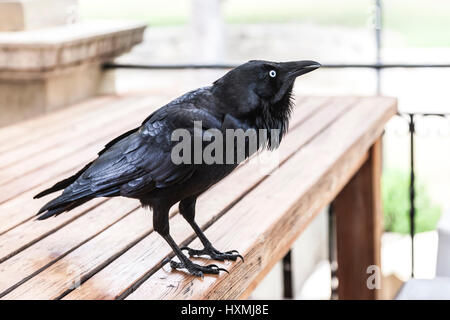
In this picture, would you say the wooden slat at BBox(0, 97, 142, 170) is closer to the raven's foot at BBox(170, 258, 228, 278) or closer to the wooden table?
the wooden table

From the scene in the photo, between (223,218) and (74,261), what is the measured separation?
1.43ft

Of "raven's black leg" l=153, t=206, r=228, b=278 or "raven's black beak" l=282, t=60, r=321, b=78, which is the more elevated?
"raven's black beak" l=282, t=60, r=321, b=78

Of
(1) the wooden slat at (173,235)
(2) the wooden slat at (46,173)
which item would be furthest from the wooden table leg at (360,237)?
(2) the wooden slat at (46,173)

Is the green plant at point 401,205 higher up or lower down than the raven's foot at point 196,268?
lower down

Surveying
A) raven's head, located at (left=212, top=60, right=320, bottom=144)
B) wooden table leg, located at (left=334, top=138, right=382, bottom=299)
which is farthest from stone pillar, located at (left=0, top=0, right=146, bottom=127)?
raven's head, located at (left=212, top=60, right=320, bottom=144)

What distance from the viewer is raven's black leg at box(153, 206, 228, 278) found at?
1.47 metres

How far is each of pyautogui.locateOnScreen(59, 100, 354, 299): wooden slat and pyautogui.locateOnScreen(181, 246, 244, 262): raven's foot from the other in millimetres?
57

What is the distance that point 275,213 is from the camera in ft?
6.27

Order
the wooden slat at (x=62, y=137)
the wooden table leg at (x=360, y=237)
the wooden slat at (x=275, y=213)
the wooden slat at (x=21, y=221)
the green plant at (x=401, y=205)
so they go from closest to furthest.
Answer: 1. the wooden slat at (x=275, y=213)
2. the wooden slat at (x=21, y=221)
3. the wooden slat at (x=62, y=137)
4. the wooden table leg at (x=360, y=237)
5. the green plant at (x=401, y=205)

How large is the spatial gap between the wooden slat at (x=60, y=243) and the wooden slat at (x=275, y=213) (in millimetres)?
251

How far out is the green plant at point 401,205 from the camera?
5836 millimetres

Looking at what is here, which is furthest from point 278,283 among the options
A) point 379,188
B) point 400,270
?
point 379,188

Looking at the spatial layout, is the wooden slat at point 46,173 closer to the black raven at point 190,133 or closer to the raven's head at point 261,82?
the black raven at point 190,133
